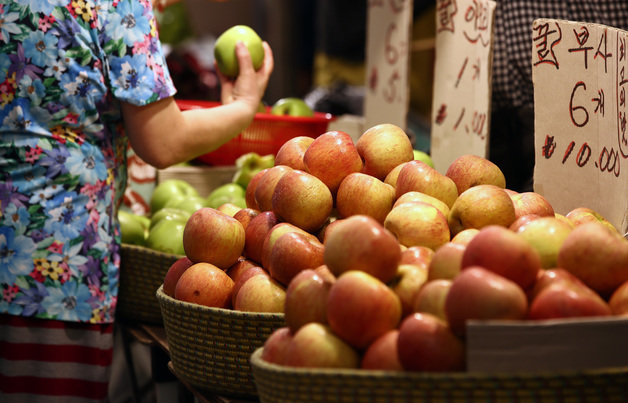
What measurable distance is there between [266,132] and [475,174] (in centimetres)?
115

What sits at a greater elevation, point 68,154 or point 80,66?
point 80,66

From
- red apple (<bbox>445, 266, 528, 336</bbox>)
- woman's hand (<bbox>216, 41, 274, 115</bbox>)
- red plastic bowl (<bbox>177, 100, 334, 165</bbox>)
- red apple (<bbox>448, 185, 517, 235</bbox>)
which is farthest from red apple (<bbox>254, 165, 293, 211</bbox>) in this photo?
red plastic bowl (<bbox>177, 100, 334, 165</bbox>)

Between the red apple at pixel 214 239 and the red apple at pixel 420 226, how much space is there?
31cm

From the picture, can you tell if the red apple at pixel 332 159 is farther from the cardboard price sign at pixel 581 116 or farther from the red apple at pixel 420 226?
the cardboard price sign at pixel 581 116

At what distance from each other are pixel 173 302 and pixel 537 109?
87cm

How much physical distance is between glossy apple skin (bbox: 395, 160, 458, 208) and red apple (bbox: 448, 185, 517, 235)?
0.08 meters

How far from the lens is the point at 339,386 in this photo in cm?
88

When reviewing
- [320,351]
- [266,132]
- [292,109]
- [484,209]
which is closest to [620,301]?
[484,209]

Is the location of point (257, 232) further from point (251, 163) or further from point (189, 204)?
point (251, 163)

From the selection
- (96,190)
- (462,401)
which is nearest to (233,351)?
(462,401)

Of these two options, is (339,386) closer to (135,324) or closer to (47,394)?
(47,394)

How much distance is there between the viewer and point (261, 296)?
1.21m

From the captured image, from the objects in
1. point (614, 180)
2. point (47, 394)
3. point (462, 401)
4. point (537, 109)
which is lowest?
point (47, 394)

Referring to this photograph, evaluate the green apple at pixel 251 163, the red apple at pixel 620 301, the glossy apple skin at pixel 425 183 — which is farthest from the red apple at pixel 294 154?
the green apple at pixel 251 163
